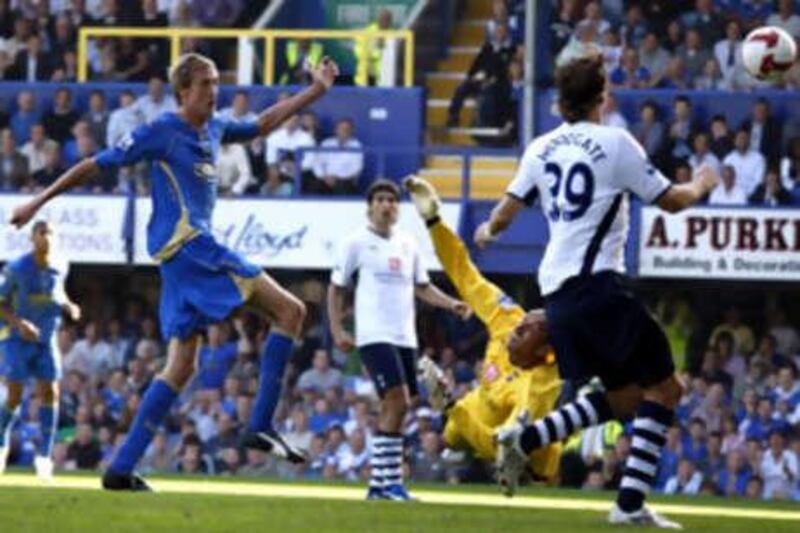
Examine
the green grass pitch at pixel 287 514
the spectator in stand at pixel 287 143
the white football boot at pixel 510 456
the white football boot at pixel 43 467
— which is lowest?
the white football boot at pixel 43 467

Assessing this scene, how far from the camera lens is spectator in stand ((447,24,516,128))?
33.6 metres

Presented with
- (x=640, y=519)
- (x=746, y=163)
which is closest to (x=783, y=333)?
(x=746, y=163)

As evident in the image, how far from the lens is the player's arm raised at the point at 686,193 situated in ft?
52.7

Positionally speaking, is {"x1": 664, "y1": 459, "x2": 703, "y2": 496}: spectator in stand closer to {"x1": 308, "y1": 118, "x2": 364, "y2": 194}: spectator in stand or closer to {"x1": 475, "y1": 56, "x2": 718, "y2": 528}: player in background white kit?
{"x1": 308, "y1": 118, "x2": 364, "y2": 194}: spectator in stand

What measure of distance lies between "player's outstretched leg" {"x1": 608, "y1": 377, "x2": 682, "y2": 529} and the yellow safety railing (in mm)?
17379

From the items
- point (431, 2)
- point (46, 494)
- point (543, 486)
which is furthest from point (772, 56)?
point (431, 2)

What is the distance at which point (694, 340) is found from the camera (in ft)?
106

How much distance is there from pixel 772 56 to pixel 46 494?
5491mm

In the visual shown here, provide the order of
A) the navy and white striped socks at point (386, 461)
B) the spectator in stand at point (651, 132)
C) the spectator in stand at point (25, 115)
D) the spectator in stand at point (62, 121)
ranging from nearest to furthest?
the navy and white striped socks at point (386, 461) < the spectator in stand at point (651, 132) < the spectator in stand at point (62, 121) < the spectator in stand at point (25, 115)

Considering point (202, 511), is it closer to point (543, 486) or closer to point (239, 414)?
point (543, 486)

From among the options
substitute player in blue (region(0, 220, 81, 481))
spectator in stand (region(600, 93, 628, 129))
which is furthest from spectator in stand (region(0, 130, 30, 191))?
substitute player in blue (region(0, 220, 81, 481))

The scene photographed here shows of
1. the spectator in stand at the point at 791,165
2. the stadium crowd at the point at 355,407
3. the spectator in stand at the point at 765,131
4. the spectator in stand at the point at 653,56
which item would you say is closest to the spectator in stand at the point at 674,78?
the spectator in stand at the point at 653,56

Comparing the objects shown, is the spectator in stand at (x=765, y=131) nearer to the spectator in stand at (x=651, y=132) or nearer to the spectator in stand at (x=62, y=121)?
the spectator in stand at (x=651, y=132)

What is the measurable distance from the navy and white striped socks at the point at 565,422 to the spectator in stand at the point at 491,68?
55.0ft
